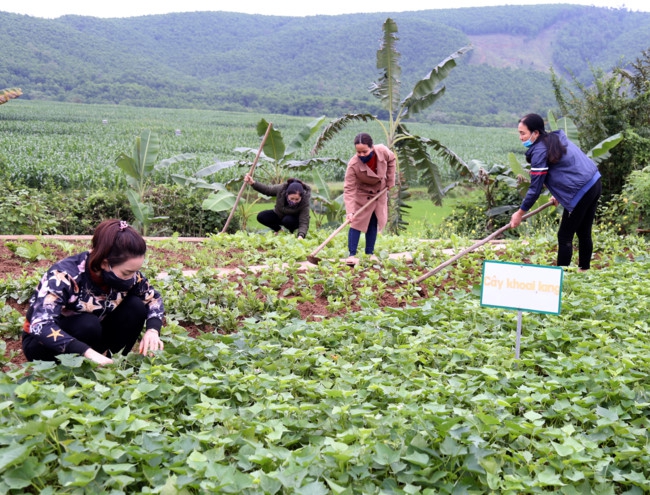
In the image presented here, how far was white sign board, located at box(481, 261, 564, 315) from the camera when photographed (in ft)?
12.7

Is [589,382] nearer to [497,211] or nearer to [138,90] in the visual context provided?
[497,211]

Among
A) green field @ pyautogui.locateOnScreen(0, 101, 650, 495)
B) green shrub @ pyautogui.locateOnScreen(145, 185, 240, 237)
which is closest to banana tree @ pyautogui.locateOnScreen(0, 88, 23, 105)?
green shrub @ pyautogui.locateOnScreen(145, 185, 240, 237)

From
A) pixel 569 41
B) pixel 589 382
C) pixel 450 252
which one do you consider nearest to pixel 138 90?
pixel 450 252

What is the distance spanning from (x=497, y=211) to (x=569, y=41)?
372ft

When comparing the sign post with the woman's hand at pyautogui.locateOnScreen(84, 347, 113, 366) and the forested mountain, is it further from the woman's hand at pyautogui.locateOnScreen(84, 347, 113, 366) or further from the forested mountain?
the forested mountain

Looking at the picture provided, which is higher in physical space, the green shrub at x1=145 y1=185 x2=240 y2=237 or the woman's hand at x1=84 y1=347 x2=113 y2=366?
the green shrub at x1=145 y1=185 x2=240 y2=237

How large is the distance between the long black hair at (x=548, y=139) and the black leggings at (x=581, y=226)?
52cm

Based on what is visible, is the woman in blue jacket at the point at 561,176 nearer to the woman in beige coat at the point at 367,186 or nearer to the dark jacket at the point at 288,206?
the woman in beige coat at the point at 367,186

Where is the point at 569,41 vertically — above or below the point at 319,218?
above

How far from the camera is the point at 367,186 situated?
24.6 feet

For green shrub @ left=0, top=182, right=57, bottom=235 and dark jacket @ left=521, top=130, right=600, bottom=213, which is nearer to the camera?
dark jacket @ left=521, top=130, right=600, bottom=213

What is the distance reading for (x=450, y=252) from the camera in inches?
297

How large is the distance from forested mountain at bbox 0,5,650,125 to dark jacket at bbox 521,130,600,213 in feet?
112

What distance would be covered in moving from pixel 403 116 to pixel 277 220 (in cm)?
338
